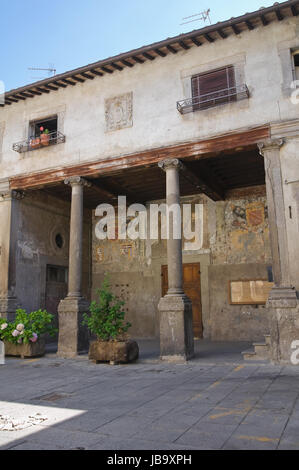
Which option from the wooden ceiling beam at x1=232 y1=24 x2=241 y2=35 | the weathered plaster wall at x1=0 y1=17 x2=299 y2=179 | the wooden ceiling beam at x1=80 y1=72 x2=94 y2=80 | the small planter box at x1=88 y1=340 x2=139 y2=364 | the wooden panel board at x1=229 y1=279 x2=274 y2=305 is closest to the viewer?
the small planter box at x1=88 y1=340 x2=139 y2=364

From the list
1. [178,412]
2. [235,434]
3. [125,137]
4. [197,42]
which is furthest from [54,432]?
[197,42]

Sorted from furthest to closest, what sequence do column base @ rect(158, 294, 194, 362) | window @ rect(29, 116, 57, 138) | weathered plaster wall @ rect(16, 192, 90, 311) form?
weathered plaster wall @ rect(16, 192, 90, 311)
window @ rect(29, 116, 57, 138)
column base @ rect(158, 294, 194, 362)

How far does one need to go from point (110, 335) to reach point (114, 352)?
367 mm

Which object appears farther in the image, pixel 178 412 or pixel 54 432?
pixel 178 412

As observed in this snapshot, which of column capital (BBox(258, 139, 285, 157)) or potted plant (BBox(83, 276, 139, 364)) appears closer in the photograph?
potted plant (BBox(83, 276, 139, 364))

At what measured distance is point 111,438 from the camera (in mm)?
3271

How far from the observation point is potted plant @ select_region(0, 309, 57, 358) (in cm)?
920

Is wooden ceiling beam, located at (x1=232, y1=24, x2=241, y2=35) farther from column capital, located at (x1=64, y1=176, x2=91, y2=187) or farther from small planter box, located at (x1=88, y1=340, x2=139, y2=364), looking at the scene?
small planter box, located at (x1=88, y1=340, x2=139, y2=364)

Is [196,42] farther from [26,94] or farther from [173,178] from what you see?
[26,94]

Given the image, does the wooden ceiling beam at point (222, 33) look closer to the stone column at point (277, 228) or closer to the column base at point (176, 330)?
the stone column at point (277, 228)

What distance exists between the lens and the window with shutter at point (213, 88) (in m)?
8.78

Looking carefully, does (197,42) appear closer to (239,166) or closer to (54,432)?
(239,166)

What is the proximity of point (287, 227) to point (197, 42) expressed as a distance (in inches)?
193

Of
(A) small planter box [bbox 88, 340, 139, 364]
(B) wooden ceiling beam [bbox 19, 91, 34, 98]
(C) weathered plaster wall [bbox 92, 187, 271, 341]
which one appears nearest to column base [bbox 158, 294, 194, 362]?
(A) small planter box [bbox 88, 340, 139, 364]
